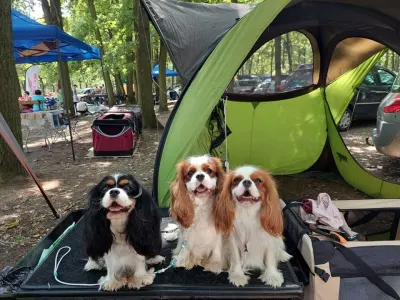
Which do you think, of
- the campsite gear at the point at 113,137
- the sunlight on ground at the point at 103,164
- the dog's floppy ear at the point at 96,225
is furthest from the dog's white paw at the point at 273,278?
the campsite gear at the point at 113,137

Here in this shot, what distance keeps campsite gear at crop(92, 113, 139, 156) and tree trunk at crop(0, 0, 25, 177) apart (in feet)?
6.44

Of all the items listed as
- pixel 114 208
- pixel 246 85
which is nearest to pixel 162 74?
pixel 246 85

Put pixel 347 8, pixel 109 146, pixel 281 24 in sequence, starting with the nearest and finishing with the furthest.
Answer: pixel 347 8 < pixel 281 24 < pixel 109 146

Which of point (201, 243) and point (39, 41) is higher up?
point (39, 41)

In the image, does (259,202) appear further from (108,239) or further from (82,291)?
(82,291)

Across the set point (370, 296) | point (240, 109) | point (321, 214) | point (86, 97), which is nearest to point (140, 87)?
point (240, 109)

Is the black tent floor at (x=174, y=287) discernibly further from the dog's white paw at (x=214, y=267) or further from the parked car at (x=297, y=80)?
the parked car at (x=297, y=80)

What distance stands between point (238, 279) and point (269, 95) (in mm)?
3452

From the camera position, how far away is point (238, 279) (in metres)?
2.23

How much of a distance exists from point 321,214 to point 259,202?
1.13 metres

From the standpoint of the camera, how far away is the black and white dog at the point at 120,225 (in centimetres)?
193

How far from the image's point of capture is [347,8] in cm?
418

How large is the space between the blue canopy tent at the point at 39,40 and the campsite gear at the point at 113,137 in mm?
1682

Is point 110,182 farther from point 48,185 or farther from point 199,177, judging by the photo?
point 48,185
